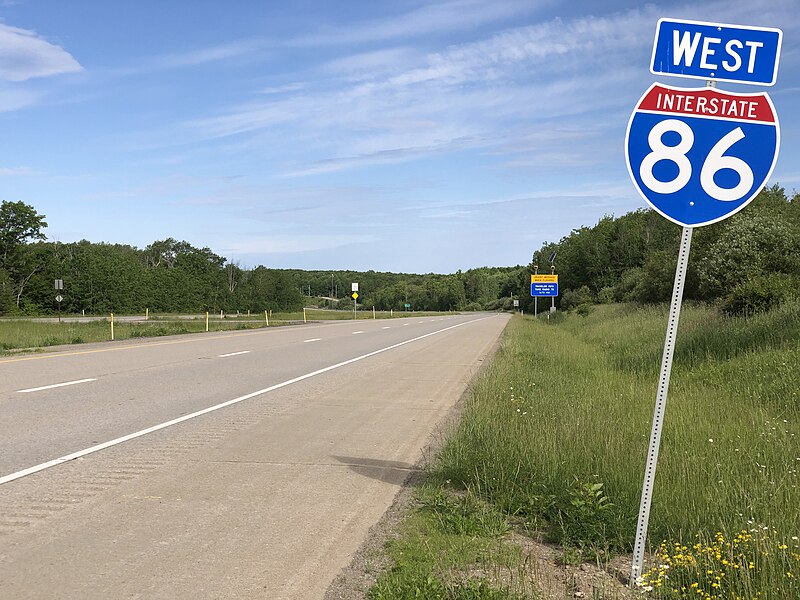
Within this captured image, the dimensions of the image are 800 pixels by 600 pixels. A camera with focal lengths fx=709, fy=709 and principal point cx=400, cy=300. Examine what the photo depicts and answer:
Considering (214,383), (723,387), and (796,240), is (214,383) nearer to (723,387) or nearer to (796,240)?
(723,387)

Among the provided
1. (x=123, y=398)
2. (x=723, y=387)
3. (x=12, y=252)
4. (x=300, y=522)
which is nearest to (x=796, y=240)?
(x=723, y=387)

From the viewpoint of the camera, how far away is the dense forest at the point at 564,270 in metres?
29.0

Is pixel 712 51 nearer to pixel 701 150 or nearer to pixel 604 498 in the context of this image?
pixel 701 150

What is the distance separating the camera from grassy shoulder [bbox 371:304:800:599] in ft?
14.0

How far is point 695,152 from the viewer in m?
4.39

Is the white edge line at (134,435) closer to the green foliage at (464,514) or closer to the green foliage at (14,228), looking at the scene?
the green foliage at (464,514)

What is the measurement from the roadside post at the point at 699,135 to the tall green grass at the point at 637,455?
37.5 inches

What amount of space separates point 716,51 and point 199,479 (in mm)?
5732

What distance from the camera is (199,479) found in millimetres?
6949

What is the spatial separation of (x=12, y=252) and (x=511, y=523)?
9556 cm

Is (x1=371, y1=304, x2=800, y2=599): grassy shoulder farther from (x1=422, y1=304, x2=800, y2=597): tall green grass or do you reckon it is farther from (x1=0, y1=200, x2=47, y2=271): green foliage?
(x1=0, y1=200, x2=47, y2=271): green foliage

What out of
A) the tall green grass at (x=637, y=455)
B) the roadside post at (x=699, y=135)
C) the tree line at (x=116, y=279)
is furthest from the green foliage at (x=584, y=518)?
the tree line at (x=116, y=279)

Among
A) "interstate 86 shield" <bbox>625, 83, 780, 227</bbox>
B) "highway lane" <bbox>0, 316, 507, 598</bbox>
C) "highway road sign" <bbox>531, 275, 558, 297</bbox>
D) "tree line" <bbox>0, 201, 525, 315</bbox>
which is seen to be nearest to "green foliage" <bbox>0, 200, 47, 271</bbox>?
"tree line" <bbox>0, 201, 525, 315</bbox>

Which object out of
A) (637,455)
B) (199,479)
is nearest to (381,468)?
(199,479)
